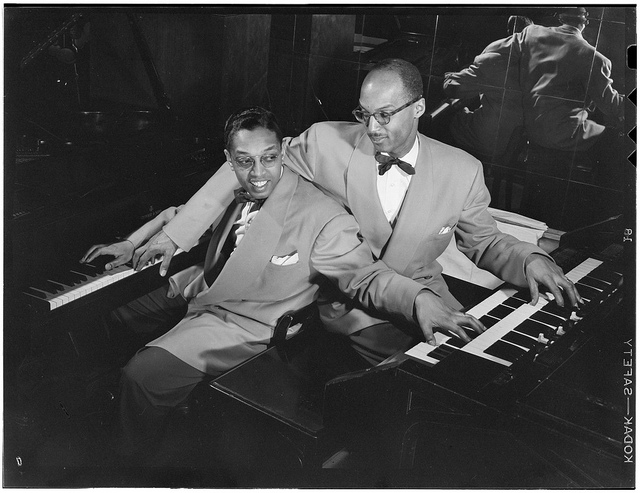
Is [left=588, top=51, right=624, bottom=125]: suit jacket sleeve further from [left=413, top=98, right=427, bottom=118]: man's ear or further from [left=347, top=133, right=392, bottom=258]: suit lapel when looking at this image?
[left=347, top=133, right=392, bottom=258]: suit lapel

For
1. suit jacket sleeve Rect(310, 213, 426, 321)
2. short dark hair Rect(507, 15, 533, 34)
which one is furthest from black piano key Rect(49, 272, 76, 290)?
short dark hair Rect(507, 15, 533, 34)

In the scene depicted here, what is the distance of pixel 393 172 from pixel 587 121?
90 cm

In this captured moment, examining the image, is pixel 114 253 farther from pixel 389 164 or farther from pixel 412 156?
pixel 412 156

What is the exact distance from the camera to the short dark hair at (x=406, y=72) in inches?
135

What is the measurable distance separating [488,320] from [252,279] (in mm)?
1036

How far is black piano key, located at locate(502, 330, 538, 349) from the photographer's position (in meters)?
3.31

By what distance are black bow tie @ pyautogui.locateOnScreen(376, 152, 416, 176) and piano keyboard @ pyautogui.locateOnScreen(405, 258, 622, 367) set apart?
0.67 meters

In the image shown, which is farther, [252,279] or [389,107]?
[252,279]

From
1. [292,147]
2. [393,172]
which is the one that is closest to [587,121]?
[393,172]

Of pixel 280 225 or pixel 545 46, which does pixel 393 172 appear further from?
pixel 545 46

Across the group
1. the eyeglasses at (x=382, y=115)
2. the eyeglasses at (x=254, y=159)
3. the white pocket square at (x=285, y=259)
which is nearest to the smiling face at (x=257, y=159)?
the eyeglasses at (x=254, y=159)

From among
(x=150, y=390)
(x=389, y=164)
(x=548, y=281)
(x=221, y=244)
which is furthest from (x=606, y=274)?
(x=150, y=390)

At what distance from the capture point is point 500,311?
3.48 meters

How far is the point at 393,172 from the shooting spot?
3480 millimetres
